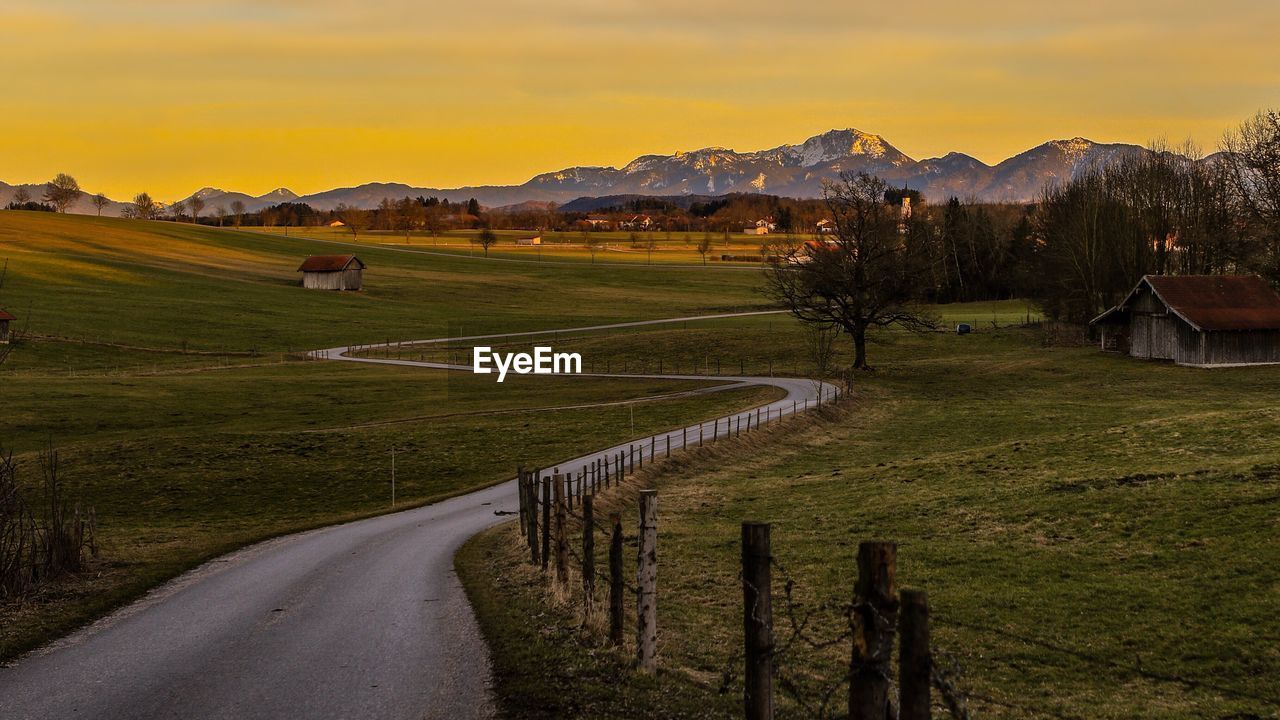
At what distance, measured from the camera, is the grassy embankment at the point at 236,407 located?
35062 millimetres

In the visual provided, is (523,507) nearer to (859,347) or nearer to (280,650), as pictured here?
(280,650)

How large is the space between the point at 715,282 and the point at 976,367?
109 metres

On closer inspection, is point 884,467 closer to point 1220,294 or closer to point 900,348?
point 1220,294

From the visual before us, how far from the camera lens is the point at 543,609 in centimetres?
1797

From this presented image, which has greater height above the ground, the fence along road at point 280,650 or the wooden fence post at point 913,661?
the wooden fence post at point 913,661

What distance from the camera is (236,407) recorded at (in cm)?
6197

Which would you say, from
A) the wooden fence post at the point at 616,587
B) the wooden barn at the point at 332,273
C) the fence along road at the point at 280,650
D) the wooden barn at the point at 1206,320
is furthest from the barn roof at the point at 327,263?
the wooden fence post at the point at 616,587

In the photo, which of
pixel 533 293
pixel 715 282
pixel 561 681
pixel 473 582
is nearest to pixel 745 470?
pixel 473 582

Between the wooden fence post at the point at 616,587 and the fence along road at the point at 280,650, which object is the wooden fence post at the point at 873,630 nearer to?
the fence along road at the point at 280,650

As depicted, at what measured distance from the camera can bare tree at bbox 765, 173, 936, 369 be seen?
73812 millimetres

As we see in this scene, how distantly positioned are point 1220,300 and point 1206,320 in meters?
3.83

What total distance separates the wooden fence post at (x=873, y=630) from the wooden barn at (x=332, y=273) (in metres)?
148

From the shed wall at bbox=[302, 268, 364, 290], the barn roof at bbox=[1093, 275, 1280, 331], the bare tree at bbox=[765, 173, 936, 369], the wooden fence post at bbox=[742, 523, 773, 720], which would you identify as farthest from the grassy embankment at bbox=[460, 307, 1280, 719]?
the shed wall at bbox=[302, 268, 364, 290]

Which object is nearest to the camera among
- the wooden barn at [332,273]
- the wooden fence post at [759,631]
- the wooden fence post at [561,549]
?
the wooden fence post at [759,631]
